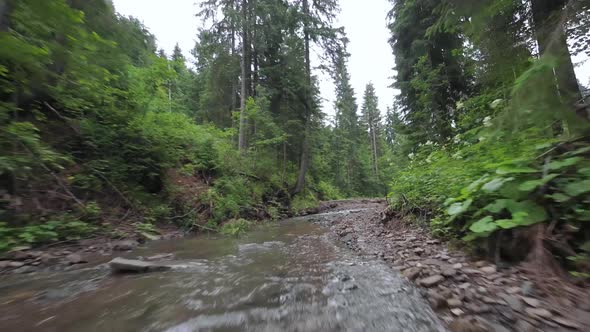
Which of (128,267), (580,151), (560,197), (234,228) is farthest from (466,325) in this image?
(234,228)

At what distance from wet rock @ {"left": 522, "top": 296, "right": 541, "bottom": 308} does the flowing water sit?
68 cm

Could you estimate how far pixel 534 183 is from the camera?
2.31 metres

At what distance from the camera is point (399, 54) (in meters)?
13.0

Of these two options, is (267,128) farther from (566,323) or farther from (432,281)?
(566,323)

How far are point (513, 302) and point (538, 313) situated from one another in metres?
0.19

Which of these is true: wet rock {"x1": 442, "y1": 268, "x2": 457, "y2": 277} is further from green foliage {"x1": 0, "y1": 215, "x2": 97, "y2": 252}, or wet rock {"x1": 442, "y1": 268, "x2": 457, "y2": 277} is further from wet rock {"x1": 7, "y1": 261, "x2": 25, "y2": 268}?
green foliage {"x1": 0, "y1": 215, "x2": 97, "y2": 252}

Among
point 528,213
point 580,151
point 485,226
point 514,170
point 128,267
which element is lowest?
point 128,267

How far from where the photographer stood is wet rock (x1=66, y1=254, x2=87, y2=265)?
384 centimetres

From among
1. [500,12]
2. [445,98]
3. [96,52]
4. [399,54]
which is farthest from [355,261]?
[399,54]

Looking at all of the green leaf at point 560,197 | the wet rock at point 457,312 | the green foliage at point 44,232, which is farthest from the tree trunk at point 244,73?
the green leaf at point 560,197

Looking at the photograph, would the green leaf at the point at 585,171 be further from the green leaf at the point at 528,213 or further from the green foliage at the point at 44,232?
the green foliage at the point at 44,232

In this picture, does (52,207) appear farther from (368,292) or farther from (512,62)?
(512,62)

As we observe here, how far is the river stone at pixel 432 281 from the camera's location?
249 cm

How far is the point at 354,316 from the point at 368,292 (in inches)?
22.1
